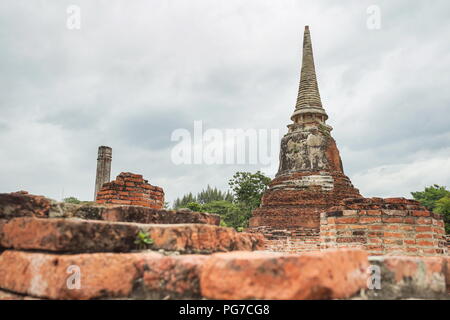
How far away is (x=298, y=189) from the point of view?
483 inches

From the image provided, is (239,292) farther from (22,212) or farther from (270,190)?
(270,190)

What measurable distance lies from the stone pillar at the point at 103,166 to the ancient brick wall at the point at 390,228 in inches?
319

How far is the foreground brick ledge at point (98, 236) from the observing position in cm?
171

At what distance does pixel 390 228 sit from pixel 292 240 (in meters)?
5.48

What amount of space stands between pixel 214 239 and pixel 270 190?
11223 mm

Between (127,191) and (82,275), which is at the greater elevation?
(127,191)

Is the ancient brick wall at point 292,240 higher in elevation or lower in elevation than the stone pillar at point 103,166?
lower

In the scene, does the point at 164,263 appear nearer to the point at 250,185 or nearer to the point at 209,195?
the point at 250,185

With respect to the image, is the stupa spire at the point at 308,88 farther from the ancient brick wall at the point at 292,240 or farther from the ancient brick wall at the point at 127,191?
the ancient brick wall at the point at 127,191

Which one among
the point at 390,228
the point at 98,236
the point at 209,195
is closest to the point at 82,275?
the point at 98,236

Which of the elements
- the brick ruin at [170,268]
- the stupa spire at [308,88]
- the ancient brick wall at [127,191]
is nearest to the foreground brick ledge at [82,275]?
the brick ruin at [170,268]

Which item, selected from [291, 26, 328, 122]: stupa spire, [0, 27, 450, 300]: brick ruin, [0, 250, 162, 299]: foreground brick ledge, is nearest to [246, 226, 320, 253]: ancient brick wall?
[291, 26, 328, 122]: stupa spire

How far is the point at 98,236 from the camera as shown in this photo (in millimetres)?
1771

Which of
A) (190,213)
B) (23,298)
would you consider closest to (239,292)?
(23,298)
